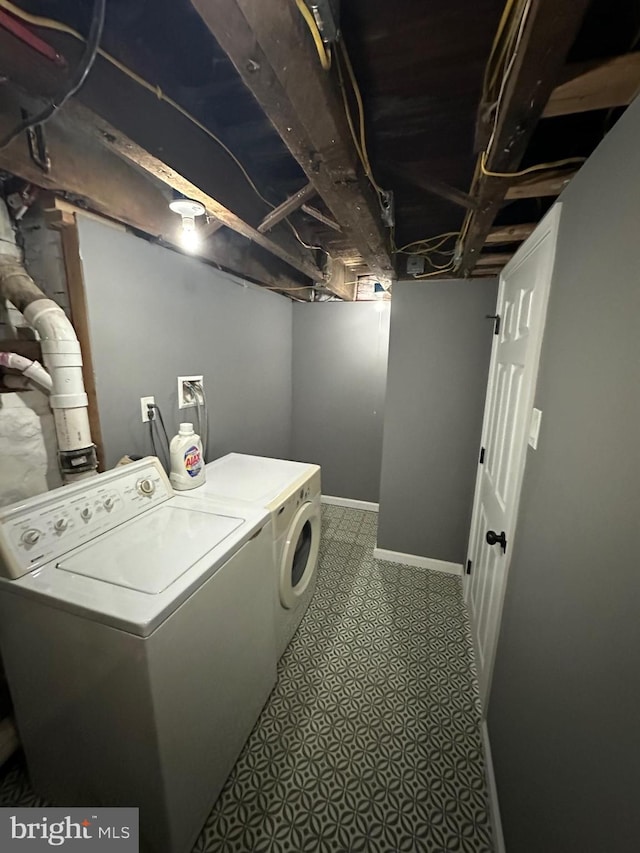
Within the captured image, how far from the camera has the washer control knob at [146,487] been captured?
4.49 feet

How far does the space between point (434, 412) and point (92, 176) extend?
2.11 m

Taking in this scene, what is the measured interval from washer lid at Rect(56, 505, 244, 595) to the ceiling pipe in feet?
1.16

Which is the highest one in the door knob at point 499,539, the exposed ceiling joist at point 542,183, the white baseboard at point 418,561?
the exposed ceiling joist at point 542,183

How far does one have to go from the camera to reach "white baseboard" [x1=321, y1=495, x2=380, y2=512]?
11.0 feet

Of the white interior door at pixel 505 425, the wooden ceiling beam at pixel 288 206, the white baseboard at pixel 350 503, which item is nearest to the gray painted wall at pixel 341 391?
the white baseboard at pixel 350 503

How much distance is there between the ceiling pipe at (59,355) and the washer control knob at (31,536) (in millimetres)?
331

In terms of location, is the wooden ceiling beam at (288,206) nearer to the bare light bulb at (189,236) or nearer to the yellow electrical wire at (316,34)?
the bare light bulb at (189,236)

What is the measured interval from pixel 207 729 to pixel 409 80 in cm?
217

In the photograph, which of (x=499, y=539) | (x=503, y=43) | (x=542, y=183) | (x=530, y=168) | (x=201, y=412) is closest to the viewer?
(x=503, y=43)

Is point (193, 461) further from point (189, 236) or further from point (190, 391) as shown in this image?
point (189, 236)

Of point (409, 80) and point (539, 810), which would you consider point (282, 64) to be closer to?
point (409, 80)

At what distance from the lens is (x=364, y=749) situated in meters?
1.35

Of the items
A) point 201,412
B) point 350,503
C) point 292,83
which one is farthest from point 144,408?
point 350,503

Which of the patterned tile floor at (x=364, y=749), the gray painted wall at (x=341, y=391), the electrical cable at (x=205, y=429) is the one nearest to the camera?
the patterned tile floor at (x=364, y=749)
